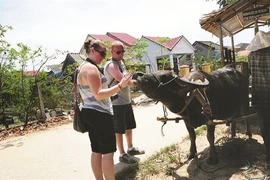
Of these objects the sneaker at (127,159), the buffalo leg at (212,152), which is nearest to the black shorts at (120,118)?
the sneaker at (127,159)

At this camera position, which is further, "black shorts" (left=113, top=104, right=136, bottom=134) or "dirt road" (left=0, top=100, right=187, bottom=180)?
"dirt road" (left=0, top=100, right=187, bottom=180)

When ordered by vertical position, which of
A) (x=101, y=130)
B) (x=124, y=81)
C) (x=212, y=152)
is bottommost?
(x=212, y=152)

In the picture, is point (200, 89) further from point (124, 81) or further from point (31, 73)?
point (31, 73)

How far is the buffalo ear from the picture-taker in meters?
3.01

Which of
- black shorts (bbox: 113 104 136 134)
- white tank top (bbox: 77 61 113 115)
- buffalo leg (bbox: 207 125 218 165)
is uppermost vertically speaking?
white tank top (bbox: 77 61 113 115)

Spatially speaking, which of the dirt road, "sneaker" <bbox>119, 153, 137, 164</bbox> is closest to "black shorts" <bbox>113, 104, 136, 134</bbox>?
"sneaker" <bbox>119, 153, 137, 164</bbox>

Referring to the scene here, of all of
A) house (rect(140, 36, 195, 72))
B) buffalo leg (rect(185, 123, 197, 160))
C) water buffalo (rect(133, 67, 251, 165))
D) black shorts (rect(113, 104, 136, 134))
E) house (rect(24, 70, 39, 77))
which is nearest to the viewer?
water buffalo (rect(133, 67, 251, 165))

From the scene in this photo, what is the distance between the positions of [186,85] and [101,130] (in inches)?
48.0

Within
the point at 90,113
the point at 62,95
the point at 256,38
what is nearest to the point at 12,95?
the point at 62,95

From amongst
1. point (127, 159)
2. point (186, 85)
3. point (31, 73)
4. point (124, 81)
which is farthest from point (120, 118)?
point (31, 73)

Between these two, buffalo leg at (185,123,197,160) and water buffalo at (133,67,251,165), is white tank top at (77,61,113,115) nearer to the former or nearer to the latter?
water buffalo at (133,67,251,165)

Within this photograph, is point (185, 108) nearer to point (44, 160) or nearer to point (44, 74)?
point (44, 160)

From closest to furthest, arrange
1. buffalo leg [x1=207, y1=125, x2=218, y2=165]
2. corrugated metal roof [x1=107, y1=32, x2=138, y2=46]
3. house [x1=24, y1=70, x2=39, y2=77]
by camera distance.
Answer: buffalo leg [x1=207, y1=125, x2=218, y2=165] → house [x1=24, y1=70, x2=39, y2=77] → corrugated metal roof [x1=107, y1=32, x2=138, y2=46]

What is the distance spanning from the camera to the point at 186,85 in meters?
3.09
